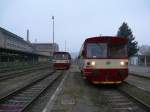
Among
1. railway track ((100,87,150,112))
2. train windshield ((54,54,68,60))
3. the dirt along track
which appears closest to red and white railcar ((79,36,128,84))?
the dirt along track

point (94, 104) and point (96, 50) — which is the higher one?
point (96, 50)

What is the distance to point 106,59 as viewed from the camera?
18297 millimetres

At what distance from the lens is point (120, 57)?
60.3 ft

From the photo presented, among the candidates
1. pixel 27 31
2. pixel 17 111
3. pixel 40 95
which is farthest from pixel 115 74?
pixel 27 31

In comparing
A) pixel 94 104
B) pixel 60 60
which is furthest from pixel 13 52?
pixel 94 104

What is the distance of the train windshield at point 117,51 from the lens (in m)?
18.5

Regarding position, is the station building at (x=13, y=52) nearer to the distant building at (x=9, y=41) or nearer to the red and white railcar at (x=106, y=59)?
the distant building at (x=9, y=41)

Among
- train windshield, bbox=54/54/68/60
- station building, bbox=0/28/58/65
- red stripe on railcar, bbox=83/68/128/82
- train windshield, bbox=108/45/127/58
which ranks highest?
station building, bbox=0/28/58/65

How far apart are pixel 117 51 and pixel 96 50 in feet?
3.94

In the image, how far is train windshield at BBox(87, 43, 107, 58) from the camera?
725 inches

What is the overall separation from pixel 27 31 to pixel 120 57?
12471 cm

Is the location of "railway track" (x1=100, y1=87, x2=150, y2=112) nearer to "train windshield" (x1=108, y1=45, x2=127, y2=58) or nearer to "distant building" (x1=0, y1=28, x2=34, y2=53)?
"train windshield" (x1=108, y1=45, x2=127, y2=58)

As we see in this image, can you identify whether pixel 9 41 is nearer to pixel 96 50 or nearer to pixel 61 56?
pixel 61 56

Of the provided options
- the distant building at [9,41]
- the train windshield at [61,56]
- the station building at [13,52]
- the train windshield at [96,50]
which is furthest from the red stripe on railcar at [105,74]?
the distant building at [9,41]
